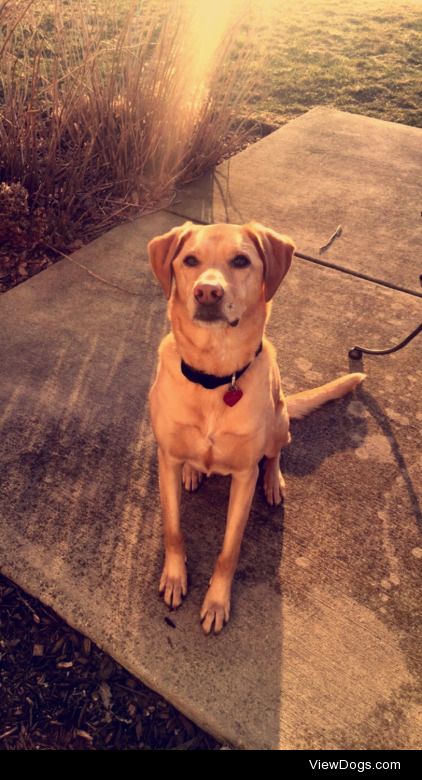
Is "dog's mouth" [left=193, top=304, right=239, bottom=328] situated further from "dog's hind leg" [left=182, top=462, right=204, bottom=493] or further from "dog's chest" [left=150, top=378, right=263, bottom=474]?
"dog's hind leg" [left=182, top=462, right=204, bottom=493]

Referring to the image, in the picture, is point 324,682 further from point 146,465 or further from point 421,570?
point 146,465

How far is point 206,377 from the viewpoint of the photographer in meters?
2.20

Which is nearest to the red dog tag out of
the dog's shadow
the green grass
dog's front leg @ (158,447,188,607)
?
dog's front leg @ (158,447,188,607)

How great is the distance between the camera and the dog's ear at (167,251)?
2303 mm

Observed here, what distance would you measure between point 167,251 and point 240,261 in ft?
0.97

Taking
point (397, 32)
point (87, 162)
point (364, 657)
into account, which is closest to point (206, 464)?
point (364, 657)

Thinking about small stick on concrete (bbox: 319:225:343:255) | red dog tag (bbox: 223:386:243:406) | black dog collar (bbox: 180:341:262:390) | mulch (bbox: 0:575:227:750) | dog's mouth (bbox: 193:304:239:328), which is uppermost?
dog's mouth (bbox: 193:304:239:328)

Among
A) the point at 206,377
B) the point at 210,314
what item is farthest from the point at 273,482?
the point at 210,314

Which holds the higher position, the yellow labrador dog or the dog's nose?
the dog's nose

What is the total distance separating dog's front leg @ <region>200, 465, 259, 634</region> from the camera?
224 cm

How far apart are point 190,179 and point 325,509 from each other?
3657mm

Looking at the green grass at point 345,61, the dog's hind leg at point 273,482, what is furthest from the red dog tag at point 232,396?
the green grass at point 345,61

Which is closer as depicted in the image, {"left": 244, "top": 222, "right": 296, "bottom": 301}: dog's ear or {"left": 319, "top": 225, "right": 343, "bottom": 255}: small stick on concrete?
{"left": 244, "top": 222, "right": 296, "bottom": 301}: dog's ear

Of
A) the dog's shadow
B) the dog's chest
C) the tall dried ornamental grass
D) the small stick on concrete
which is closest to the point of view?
the dog's chest
